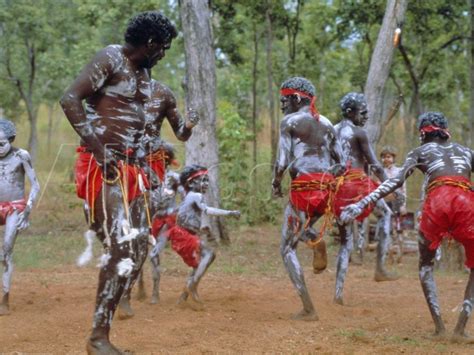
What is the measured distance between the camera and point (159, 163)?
7.79 meters

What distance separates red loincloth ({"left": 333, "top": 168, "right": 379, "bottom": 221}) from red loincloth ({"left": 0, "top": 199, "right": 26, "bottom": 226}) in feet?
10.7

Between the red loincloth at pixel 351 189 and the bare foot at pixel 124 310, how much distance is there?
232cm

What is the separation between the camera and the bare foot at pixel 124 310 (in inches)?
276

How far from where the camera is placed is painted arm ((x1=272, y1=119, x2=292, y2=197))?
Answer: 280 inches

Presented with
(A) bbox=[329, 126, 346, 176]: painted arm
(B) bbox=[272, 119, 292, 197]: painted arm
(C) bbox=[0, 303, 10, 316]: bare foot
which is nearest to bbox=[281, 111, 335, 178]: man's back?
(B) bbox=[272, 119, 292, 197]: painted arm

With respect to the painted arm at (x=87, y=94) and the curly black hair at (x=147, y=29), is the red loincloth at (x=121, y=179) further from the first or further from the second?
the curly black hair at (x=147, y=29)

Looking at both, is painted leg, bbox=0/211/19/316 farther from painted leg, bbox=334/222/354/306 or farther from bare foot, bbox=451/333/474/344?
bare foot, bbox=451/333/474/344

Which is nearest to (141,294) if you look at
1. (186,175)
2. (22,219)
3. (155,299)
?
(155,299)

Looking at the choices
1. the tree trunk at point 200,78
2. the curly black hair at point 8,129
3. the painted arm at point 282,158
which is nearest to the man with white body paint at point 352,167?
the painted arm at point 282,158

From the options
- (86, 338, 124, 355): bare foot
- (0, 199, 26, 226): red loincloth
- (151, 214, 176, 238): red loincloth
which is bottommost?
(86, 338, 124, 355): bare foot

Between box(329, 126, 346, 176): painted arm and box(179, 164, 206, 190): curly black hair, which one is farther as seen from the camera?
box(179, 164, 206, 190): curly black hair

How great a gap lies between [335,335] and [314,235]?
4.17ft

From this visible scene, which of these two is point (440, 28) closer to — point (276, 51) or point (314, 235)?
point (276, 51)

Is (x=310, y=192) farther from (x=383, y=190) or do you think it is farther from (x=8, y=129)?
(x=8, y=129)
